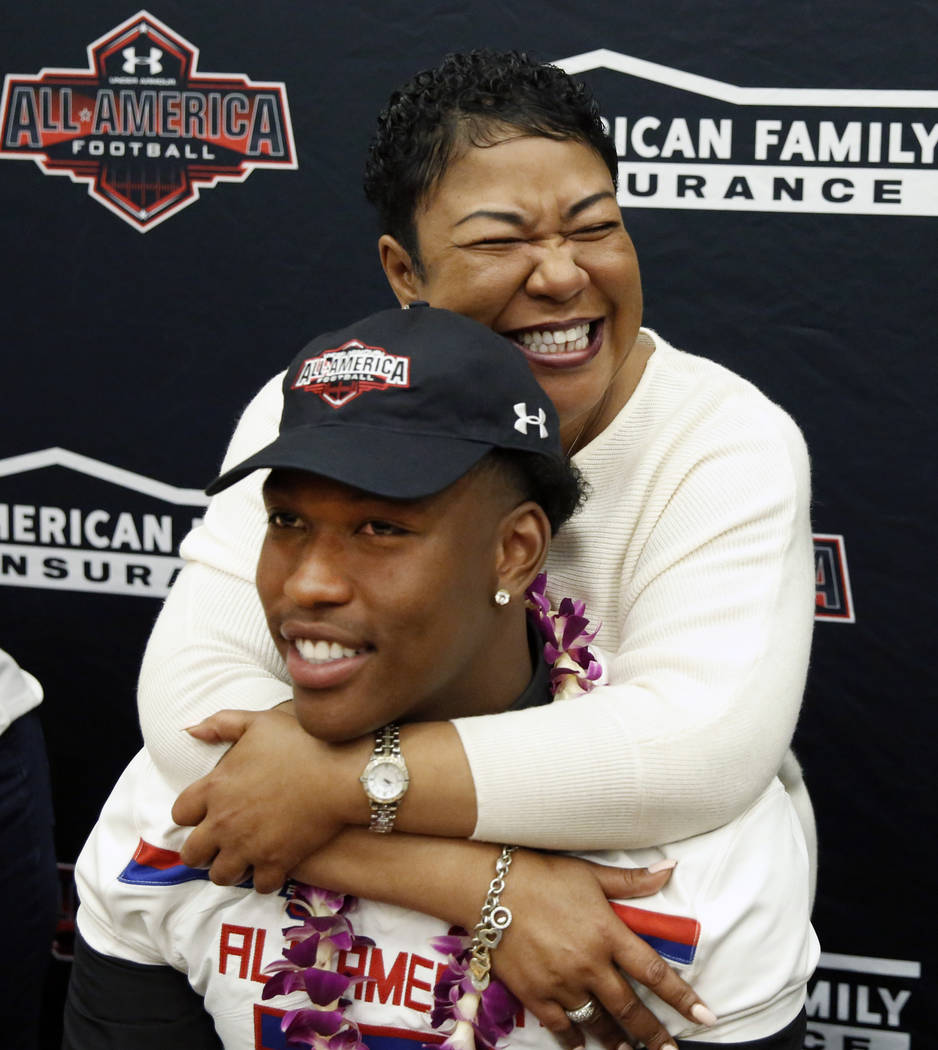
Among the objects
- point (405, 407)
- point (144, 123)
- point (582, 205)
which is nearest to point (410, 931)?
point (405, 407)

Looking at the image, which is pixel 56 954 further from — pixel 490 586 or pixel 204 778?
pixel 490 586

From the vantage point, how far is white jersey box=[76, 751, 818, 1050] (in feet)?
3.54

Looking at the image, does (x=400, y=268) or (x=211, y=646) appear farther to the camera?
(x=400, y=268)

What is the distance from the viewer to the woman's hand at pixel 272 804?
1.05 metres

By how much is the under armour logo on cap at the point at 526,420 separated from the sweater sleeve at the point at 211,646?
12.4 inches

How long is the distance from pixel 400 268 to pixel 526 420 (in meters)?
0.46

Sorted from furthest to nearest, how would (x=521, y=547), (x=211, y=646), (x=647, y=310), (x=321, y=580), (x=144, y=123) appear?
(x=144, y=123) < (x=647, y=310) < (x=211, y=646) < (x=521, y=547) < (x=321, y=580)

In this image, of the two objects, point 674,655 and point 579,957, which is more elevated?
point 674,655

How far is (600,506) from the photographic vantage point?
1.43 meters

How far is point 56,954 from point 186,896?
4.43ft

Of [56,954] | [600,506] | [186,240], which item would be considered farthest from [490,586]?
[56,954]

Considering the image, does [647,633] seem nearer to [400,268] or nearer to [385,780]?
[385,780]

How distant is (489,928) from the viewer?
42.3 inches

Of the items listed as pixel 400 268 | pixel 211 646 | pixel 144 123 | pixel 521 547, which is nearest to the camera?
pixel 521 547
